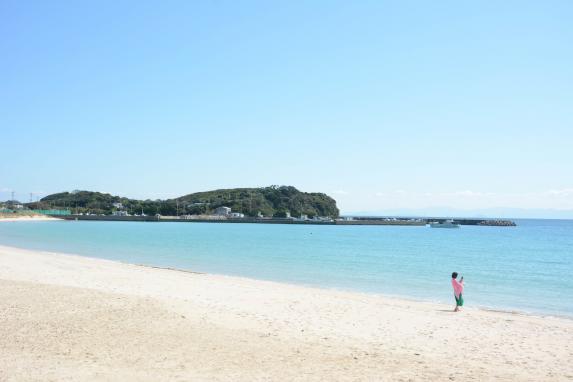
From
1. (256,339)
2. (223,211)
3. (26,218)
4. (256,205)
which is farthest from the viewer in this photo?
(256,205)

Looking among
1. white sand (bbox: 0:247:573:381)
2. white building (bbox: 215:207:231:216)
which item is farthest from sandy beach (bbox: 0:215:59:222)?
white sand (bbox: 0:247:573:381)

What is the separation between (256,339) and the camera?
9.83m

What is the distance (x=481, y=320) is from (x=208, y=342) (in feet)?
24.6

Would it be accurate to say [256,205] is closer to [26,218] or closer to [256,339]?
[26,218]

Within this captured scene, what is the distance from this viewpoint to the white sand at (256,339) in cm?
763

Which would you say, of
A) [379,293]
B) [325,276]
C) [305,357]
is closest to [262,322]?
[305,357]

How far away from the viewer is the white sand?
7.63 meters

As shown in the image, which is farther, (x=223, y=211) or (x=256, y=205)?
(x=256, y=205)

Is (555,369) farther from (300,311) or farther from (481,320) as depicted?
(300,311)

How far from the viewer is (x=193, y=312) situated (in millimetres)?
12430

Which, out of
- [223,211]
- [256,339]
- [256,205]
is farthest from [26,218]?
[256,339]

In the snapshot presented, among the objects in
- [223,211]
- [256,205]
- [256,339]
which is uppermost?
[256,205]

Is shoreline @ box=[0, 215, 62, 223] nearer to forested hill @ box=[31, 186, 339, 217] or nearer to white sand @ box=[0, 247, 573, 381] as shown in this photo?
forested hill @ box=[31, 186, 339, 217]

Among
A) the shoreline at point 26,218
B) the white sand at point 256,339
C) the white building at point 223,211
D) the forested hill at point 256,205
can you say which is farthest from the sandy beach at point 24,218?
the white sand at point 256,339
